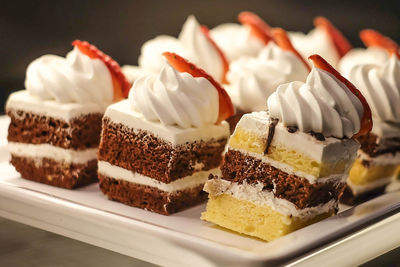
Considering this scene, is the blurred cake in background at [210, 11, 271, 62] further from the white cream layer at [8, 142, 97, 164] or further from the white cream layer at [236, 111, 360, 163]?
the white cream layer at [236, 111, 360, 163]

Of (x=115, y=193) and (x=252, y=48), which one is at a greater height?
(x=252, y=48)

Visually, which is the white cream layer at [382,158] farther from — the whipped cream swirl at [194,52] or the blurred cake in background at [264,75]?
the whipped cream swirl at [194,52]

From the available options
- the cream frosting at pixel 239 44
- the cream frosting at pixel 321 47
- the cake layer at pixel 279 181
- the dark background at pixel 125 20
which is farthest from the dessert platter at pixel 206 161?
the dark background at pixel 125 20

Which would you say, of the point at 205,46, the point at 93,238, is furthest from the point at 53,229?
the point at 205,46

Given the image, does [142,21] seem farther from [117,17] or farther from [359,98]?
[359,98]

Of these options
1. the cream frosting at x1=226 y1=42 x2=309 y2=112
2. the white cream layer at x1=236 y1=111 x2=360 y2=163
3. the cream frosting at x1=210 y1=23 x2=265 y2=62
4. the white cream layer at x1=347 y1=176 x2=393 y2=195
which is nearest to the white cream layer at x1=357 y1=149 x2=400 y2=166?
the white cream layer at x1=347 y1=176 x2=393 y2=195
